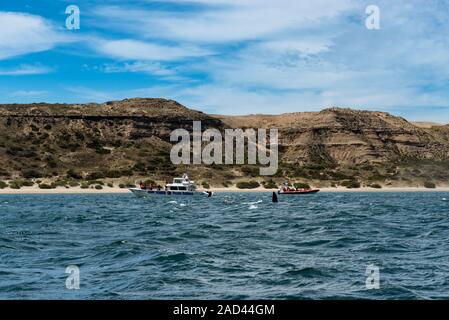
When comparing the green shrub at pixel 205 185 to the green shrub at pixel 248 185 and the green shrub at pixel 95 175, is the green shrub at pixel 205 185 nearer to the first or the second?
the green shrub at pixel 248 185

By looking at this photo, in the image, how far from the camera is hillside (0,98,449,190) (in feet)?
404

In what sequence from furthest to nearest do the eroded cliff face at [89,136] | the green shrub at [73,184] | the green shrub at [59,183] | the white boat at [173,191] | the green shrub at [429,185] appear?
the green shrub at [429,185] → the eroded cliff face at [89,136] → the green shrub at [73,184] → the green shrub at [59,183] → the white boat at [173,191]

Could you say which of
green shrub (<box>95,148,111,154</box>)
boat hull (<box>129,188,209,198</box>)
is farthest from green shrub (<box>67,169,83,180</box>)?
boat hull (<box>129,188,209,198</box>)

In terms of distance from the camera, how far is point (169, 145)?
152 m

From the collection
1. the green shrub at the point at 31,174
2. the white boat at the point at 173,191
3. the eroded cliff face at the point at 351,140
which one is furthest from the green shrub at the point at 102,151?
the eroded cliff face at the point at 351,140

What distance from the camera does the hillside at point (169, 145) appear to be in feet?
404

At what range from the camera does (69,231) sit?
32.9m

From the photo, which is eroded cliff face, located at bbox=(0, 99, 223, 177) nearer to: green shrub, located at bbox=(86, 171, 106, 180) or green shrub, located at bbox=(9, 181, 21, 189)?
green shrub, located at bbox=(86, 171, 106, 180)

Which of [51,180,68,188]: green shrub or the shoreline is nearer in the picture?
the shoreline

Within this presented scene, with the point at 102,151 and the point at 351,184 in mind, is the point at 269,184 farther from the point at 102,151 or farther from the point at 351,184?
the point at 102,151

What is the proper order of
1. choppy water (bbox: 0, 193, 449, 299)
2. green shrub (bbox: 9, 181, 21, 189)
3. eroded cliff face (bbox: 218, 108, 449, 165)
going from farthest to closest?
eroded cliff face (bbox: 218, 108, 449, 165) → green shrub (bbox: 9, 181, 21, 189) → choppy water (bbox: 0, 193, 449, 299)

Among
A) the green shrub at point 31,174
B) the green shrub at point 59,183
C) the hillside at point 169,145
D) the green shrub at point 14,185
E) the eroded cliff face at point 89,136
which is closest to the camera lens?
the green shrub at point 14,185

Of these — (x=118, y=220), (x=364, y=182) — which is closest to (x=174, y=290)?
(x=118, y=220)
